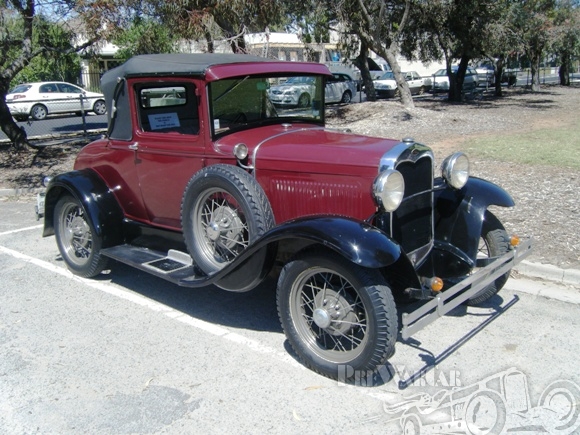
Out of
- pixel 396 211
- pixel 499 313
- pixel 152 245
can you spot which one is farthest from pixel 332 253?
pixel 152 245

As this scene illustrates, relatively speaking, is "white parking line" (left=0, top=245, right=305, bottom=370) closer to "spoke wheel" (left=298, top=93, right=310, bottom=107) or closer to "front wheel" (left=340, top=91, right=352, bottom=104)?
"spoke wheel" (left=298, top=93, right=310, bottom=107)

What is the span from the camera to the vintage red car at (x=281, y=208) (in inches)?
141

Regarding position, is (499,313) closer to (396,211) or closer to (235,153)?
(396,211)

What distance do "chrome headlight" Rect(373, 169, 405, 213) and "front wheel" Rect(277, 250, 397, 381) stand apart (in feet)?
1.55

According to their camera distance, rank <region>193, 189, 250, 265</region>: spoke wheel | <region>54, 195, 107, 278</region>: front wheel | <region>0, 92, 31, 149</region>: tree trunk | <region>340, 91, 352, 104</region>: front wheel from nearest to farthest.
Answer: <region>193, 189, 250, 265</region>: spoke wheel < <region>54, 195, 107, 278</region>: front wheel < <region>0, 92, 31, 149</region>: tree trunk < <region>340, 91, 352, 104</region>: front wheel

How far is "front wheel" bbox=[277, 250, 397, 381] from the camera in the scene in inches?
133

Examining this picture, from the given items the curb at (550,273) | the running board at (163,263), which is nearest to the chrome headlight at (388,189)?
the running board at (163,263)

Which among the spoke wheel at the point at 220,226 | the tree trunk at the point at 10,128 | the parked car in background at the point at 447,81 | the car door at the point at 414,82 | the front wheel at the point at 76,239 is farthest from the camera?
the car door at the point at 414,82

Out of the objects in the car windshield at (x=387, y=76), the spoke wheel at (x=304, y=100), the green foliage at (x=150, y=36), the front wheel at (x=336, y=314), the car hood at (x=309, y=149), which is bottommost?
the front wheel at (x=336, y=314)

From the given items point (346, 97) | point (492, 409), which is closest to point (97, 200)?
point (492, 409)

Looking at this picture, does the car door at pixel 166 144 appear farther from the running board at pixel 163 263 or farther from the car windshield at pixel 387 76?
the car windshield at pixel 387 76

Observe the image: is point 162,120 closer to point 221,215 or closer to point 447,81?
point 221,215

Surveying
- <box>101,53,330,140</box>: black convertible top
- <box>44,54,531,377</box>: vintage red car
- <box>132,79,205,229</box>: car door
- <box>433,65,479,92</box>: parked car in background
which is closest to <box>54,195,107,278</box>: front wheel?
<box>44,54,531,377</box>: vintage red car

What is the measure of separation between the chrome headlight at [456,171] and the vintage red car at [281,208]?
0.04 feet
